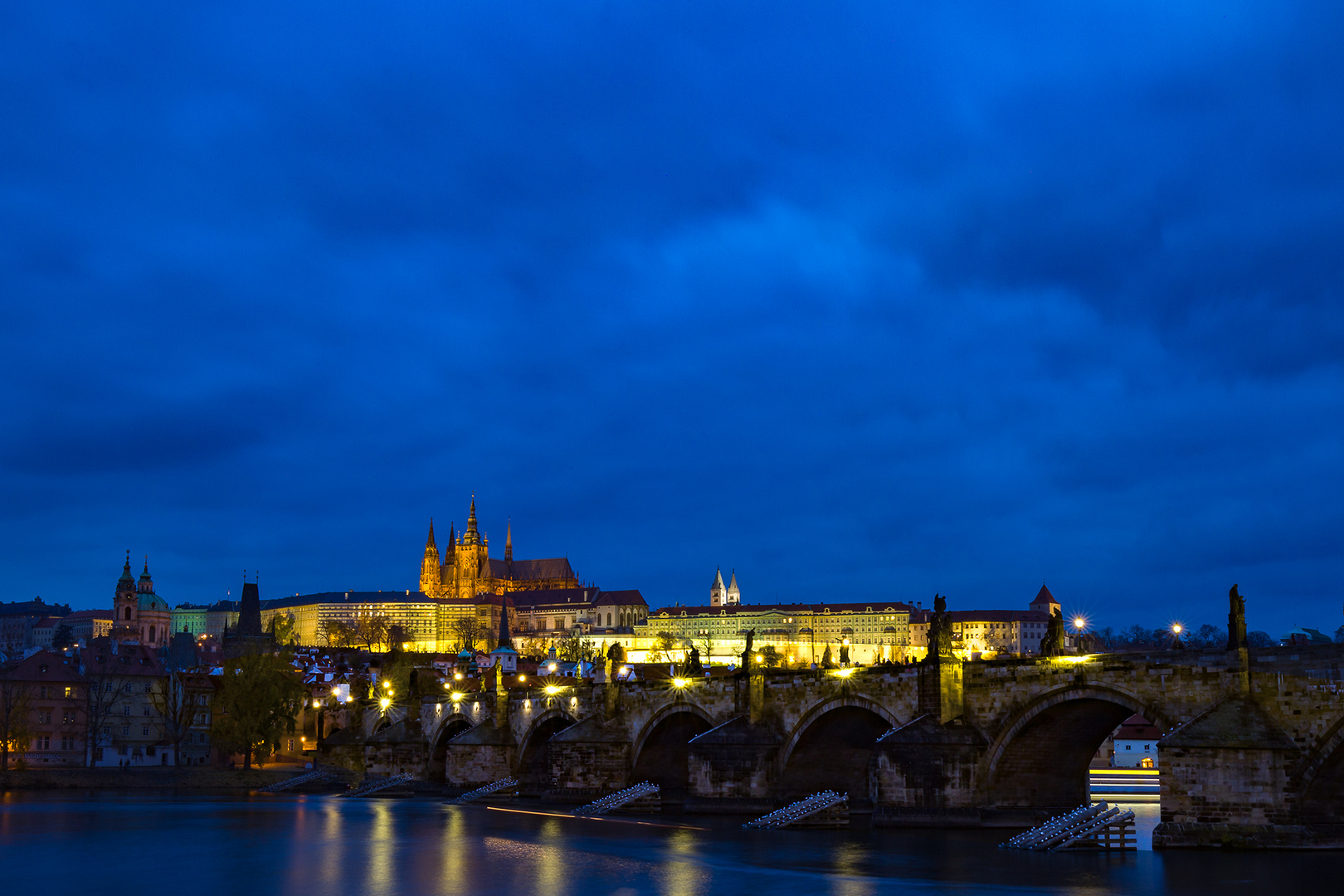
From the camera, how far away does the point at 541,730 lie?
7038 centimetres

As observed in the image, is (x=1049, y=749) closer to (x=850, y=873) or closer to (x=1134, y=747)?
(x=850, y=873)

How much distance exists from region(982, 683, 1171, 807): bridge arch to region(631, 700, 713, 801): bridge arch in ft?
61.3

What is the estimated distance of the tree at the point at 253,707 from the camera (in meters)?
79.7

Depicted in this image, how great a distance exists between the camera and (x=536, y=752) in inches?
2837

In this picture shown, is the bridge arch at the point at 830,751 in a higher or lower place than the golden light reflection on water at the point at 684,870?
higher

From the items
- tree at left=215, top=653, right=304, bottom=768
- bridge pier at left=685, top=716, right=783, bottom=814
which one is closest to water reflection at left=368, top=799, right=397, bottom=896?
bridge pier at left=685, top=716, right=783, bottom=814

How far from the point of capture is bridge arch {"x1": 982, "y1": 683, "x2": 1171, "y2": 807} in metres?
40.4

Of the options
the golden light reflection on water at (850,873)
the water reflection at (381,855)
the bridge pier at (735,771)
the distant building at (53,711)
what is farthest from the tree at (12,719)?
the golden light reflection on water at (850,873)

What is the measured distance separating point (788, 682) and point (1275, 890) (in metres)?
25.6

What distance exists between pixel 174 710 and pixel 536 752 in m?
A: 27.9

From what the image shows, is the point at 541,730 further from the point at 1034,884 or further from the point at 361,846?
the point at 1034,884

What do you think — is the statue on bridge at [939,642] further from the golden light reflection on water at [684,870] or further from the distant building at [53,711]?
the distant building at [53,711]

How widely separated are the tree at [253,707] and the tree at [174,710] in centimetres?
319

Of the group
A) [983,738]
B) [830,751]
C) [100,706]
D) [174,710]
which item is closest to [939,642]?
[983,738]
